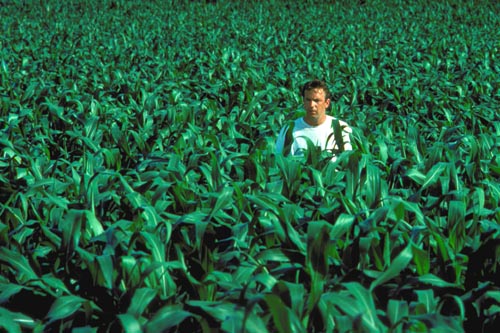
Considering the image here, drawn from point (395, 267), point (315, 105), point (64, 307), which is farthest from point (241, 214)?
point (315, 105)

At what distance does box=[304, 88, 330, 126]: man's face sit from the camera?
19.5 ft

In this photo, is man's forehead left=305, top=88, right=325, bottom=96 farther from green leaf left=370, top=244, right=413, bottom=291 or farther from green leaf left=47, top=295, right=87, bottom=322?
green leaf left=47, top=295, right=87, bottom=322

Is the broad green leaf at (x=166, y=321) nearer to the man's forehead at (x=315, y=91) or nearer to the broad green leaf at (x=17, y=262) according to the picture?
the broad green leaf at (x=17, y=262)

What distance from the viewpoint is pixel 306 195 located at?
4469 mm

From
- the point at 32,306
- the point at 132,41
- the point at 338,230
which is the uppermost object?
the point at 132,41

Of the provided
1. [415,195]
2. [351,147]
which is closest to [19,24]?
[351,147]

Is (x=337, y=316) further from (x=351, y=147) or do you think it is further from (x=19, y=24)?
(x=19, y=24)

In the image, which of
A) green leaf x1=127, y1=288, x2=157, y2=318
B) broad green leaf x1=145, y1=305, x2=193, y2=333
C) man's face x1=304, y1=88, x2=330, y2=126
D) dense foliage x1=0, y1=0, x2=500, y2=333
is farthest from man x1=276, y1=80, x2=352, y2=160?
broad green leaf x1=145, y1=305, x2=193, y2=333

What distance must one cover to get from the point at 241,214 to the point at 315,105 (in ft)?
7.05

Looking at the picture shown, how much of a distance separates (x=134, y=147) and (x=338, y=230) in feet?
10.8

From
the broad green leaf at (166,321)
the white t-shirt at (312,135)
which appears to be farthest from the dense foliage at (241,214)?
the white t-shirt at (312,135)

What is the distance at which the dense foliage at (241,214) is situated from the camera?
3008mm

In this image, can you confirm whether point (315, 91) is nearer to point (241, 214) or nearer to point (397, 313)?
point (241, 214)

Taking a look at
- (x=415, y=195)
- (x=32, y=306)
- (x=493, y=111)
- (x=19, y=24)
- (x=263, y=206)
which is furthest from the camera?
(x=19, y=24)
